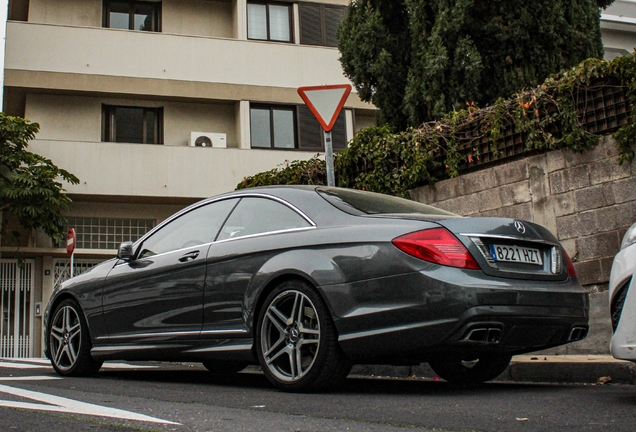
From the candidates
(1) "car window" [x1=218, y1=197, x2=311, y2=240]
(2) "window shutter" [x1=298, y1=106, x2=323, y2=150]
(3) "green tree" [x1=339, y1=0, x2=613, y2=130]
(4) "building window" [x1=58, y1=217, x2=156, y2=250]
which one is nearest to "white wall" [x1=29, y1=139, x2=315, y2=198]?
(2) "window shutter" [x1=298, y1=106, x2=323, y2=150]

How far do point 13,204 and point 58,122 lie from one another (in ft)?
10.3

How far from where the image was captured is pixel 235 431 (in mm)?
3654

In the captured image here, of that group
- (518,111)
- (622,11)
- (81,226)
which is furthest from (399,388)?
(622,11)

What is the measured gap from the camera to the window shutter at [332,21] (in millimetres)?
23312

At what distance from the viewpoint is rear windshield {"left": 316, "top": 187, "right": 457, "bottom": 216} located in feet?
17.9

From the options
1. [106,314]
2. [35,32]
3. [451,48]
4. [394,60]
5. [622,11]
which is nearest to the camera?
[106,314]

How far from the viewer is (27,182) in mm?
18422

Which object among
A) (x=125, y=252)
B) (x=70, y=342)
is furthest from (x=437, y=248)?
(x=70, y=342)

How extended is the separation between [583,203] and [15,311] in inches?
615

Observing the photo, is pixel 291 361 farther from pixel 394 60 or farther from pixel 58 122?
pixel 58 122

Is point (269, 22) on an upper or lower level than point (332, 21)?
lower

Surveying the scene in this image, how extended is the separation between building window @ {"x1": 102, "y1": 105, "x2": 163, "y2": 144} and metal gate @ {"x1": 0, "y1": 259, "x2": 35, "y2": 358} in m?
3.93

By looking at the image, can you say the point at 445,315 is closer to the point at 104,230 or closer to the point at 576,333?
Answer: the point at 576,333

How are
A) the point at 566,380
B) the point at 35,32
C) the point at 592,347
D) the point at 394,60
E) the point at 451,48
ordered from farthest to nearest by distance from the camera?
1. the point at 35,32
2. the point at 394,60
3. the point at 451,48
4. the point at 592,347
5. the point at 566,380
